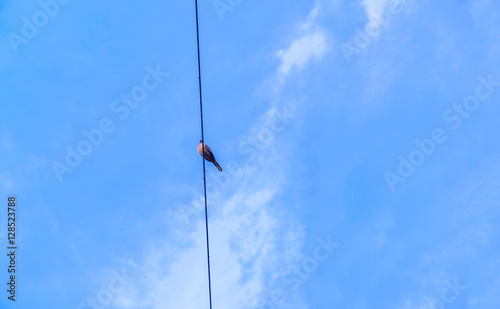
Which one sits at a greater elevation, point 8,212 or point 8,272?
point 8,212

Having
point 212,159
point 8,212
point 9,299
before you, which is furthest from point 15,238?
point 212,159

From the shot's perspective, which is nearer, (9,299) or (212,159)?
(212,159)

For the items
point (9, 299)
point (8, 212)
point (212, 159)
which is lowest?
point (212, 159)

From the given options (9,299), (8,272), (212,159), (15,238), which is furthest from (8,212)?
(212,159)

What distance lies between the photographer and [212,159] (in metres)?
22.7

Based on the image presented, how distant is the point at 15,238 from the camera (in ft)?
101

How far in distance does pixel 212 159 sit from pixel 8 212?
16.3m

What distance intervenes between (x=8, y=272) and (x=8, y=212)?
13.5ft

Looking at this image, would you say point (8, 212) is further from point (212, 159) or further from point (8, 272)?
point (212, 159)

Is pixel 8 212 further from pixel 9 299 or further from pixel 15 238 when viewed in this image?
pixel 9 299

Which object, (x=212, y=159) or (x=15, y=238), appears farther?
(x=15, y=238)

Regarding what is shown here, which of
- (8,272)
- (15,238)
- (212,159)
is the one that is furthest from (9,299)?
(212,159)

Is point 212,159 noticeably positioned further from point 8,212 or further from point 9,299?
point 9,299

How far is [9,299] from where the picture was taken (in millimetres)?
31531
